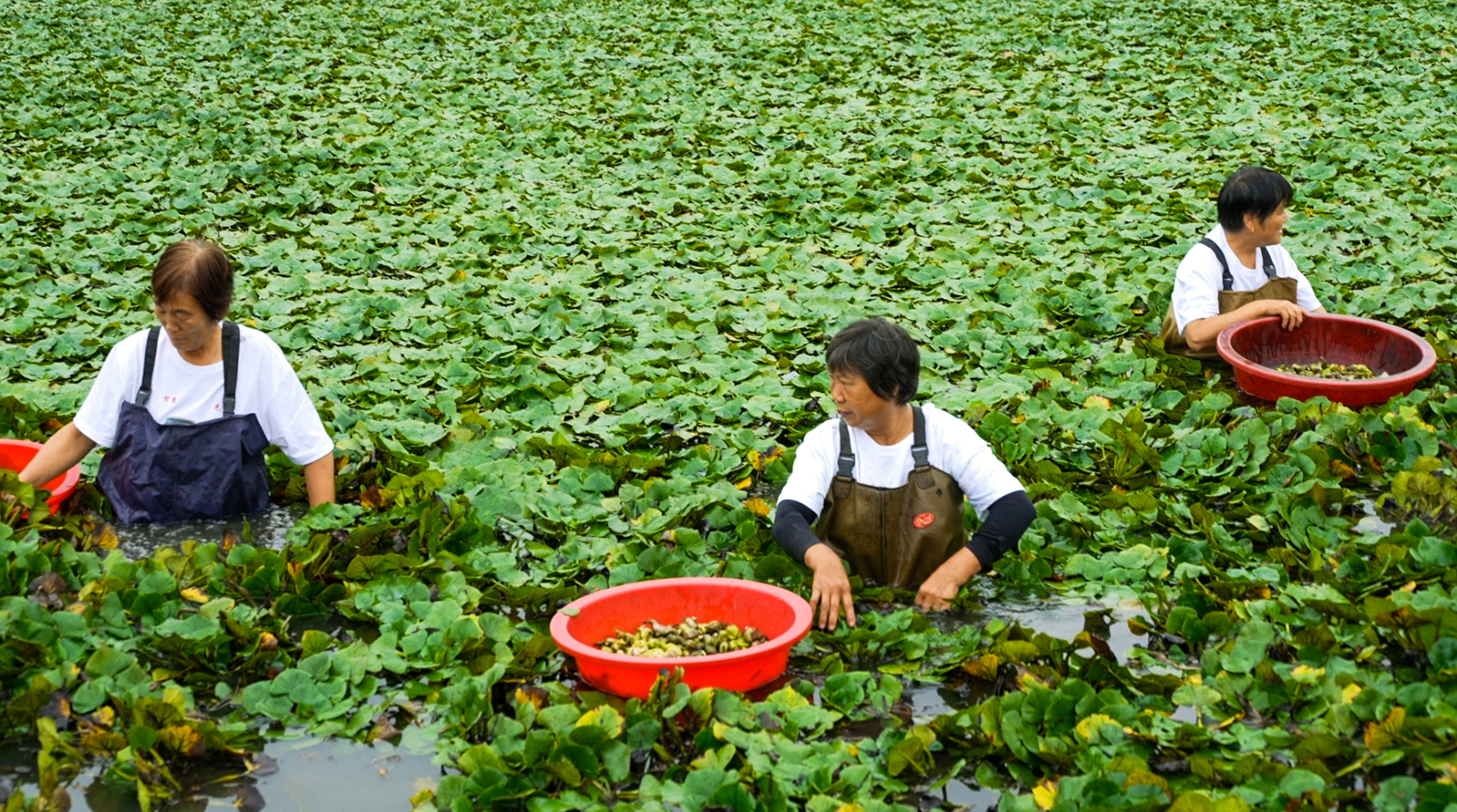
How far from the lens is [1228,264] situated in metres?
5.36

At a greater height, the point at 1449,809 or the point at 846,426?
the point at 846,426

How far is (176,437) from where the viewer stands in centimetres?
404

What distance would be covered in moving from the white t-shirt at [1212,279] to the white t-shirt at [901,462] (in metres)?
2.14

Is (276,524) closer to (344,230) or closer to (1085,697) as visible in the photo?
Answer: (1085,697)

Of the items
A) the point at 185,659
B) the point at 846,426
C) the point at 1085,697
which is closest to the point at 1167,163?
the point at 846,426

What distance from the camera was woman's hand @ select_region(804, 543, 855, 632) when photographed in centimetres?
341

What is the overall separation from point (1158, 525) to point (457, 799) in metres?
2.40

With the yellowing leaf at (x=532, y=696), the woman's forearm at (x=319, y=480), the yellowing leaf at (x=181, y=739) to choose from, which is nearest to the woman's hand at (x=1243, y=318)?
the yellowing leaf at (x=532, y=696)

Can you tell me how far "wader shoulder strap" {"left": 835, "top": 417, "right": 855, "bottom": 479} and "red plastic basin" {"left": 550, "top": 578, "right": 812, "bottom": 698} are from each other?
1.37ft

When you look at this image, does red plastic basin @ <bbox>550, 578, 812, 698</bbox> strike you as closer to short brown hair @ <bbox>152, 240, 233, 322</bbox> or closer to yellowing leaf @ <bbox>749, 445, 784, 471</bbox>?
yellowing leaf @ <bbox>749, 445, 784, 471</bbox>

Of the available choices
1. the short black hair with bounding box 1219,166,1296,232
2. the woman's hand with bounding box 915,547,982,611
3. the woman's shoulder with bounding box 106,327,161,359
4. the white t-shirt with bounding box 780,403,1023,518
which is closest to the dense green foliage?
the woman's hand with bounding box 915,547,982,611

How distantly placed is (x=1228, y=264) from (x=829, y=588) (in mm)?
2842

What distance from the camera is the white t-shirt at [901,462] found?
11.6 feet

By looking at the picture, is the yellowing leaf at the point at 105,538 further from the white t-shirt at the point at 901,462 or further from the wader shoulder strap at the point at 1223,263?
the wader shoulder strap at the point at 1223,263
